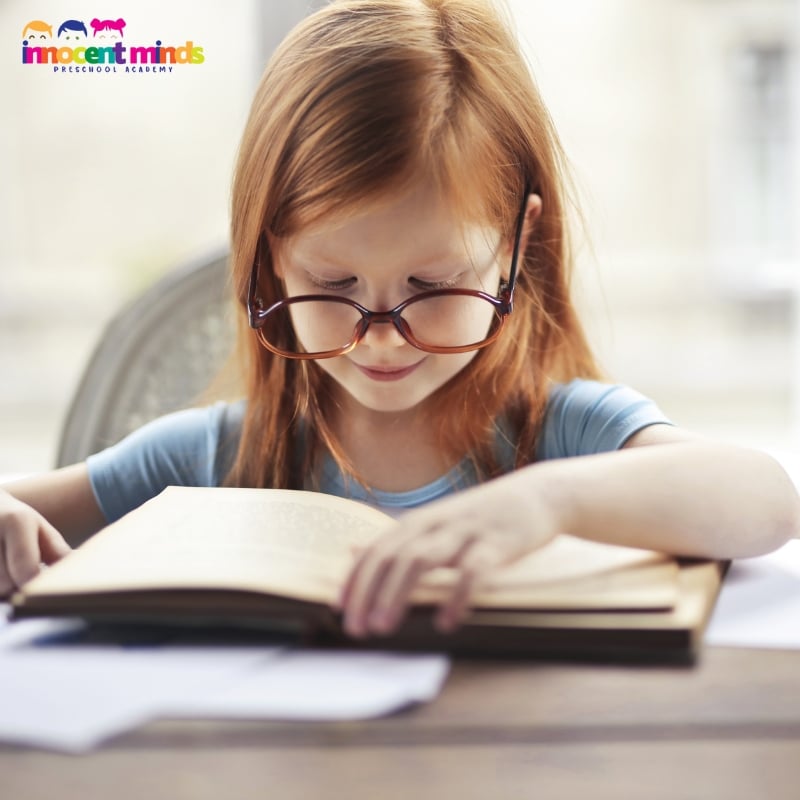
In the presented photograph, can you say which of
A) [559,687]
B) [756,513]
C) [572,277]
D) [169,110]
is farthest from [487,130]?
[169,110]

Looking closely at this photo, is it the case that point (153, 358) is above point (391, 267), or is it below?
below

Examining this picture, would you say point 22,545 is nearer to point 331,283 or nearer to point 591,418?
point 331,283

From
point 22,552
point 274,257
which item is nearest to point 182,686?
point 22,552

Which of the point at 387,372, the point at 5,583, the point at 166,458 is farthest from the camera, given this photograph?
the point at 166,458

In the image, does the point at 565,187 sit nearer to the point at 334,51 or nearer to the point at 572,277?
the point at 572,277

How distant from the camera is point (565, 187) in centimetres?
98

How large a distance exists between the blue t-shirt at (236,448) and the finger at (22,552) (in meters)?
0.32

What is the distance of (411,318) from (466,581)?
36cm

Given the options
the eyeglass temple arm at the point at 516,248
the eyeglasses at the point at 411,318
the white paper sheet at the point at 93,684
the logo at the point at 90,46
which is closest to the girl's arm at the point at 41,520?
the white paper sheet at the point at 93,684

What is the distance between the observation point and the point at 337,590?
0.52 meters

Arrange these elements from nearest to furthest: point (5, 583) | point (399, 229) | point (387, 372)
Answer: point (5, 583) < point (399, 229) < point (387, 372)

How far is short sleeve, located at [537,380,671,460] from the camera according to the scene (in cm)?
89

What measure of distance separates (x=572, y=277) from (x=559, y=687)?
0.64 metres

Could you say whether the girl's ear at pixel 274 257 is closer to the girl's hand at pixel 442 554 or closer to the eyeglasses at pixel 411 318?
the eyeglasses at pixel 411 318
